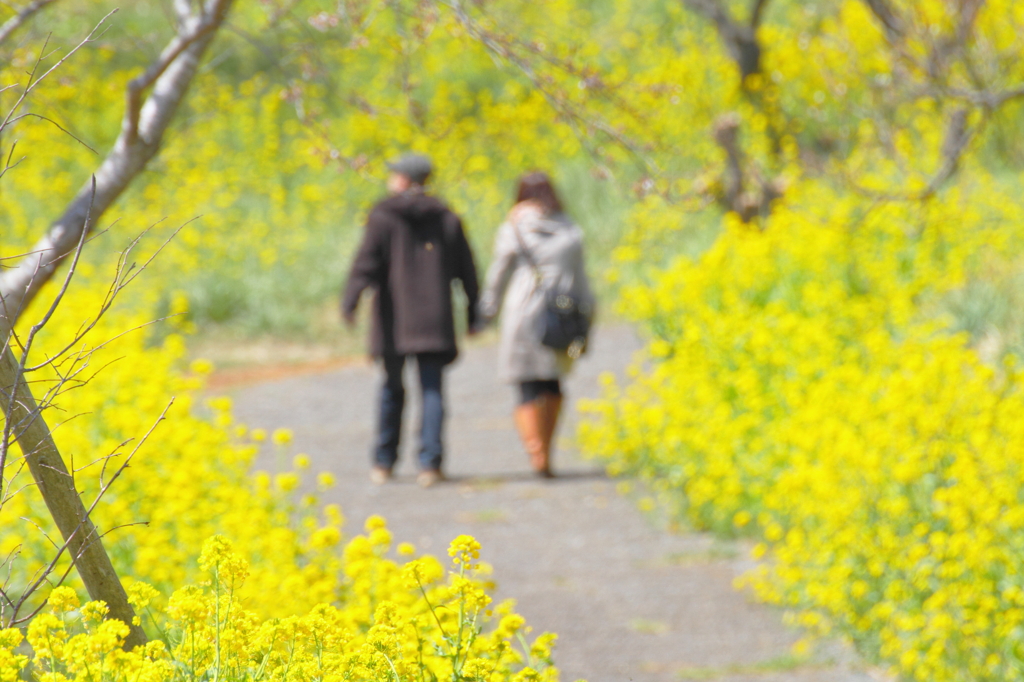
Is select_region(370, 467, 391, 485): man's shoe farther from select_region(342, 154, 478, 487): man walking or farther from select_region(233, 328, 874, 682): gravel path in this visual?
select_region(342, 154, 478, 487): man walking

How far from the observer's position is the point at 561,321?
6.20 meters

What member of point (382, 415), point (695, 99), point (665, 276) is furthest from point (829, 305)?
point (695, 99)

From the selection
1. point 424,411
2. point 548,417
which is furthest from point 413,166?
point 548,417

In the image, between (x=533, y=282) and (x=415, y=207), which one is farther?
(x=533, y=282)

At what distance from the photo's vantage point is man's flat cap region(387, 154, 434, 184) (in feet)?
19.1

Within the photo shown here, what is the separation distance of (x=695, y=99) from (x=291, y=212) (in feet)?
15.8

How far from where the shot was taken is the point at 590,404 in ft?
20.9

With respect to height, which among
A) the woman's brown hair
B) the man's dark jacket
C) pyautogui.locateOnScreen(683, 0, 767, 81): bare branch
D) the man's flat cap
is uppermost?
pyautogui.locateOnScreen(683, 0, 767, 81): bare branch

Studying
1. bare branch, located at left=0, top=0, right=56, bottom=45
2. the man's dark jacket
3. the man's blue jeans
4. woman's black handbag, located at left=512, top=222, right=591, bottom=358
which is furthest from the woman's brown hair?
bare branch, located at left=0, top=0, right=56, bottom=45

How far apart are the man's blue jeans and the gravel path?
183mm

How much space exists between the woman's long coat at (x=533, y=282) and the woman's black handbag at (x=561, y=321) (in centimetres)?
3

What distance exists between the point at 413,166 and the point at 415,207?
1.18ft

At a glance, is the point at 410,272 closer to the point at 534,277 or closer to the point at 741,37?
the point at 534,277

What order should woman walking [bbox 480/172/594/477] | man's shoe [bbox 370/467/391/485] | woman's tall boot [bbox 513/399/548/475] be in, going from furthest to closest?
man's shoe [bbox 370/467/391/485]
woman's tall boot [bbox 513/399/548/475]
woman walking [bbox 480/172/594/477]
